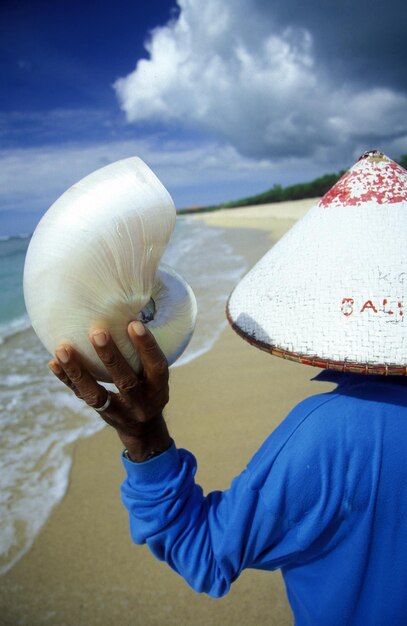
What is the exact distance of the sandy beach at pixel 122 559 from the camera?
75.3 inches

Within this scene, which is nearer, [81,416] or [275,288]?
[275,288]

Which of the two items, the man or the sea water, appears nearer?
the man

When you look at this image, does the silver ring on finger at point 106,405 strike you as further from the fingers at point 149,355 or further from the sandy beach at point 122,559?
the sandy beach at point 122,559

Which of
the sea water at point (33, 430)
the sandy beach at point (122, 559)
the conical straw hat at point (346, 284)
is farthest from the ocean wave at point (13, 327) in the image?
the conical straw hat at point (346, 284)

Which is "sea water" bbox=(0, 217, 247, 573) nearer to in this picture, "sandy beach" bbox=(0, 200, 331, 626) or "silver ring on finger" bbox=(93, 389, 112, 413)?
"sandy beach" bbox=(0, 200, 331, 626)

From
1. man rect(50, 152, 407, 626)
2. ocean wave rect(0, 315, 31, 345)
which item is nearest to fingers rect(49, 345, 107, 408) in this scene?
man rect(50, 152, 407, 626)

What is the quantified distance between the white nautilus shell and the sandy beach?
1.75 metres

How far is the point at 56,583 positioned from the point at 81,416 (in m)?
1.61

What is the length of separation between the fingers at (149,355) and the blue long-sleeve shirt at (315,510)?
0.60 feet

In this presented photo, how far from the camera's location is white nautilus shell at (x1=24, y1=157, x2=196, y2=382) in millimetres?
735

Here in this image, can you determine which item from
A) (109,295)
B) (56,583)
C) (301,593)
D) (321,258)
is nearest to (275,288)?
(321,258)

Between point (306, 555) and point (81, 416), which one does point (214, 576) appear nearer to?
point (306, 555)

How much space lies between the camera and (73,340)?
30.0 inches

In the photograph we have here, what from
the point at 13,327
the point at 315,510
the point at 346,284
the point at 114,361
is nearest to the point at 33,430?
Result: the point at 114,361
